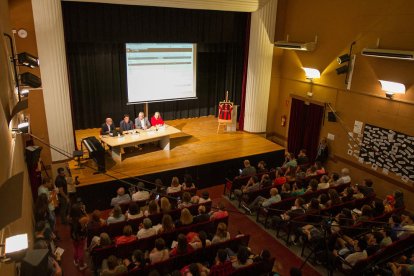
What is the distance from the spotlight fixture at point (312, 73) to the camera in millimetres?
10016

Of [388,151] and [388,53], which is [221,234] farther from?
[388,53]

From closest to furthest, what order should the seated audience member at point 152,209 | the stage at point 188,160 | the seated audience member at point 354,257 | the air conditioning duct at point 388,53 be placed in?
the seated audience member at point 354,257 < the seated audience member at point 152,209 < the air conditioning duct at point 388,53 < the stage at point 188,160

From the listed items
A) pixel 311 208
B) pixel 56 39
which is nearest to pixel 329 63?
pixel 311 208

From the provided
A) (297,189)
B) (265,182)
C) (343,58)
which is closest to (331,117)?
(343,58)

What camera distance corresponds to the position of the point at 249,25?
36.8ft

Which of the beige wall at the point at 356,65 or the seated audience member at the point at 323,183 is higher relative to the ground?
the beige wall at the point at 356,65

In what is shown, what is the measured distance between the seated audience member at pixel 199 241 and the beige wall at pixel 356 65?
532cm

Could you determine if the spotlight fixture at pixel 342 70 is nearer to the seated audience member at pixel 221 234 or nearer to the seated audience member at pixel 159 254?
the seated audience member at pixel 221 234

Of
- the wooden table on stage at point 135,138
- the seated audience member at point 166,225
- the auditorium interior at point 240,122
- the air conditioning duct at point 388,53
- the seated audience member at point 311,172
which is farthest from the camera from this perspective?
the wooden table on stage at point 135,138

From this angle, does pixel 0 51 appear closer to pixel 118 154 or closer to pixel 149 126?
pixel 118 154

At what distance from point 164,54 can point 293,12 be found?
167 inches

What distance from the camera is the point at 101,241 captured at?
214 inches

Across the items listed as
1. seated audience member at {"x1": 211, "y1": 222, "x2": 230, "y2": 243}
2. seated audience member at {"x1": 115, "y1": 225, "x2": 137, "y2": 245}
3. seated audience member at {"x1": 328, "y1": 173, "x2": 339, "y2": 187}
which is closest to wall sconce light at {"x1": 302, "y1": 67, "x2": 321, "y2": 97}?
seated audience member at {"x1": 328, "y1": 173, "x2": 339, "y2": 187}

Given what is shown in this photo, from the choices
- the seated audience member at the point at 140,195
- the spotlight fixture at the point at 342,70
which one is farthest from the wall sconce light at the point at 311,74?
the seated audience member at the point at 140,195
